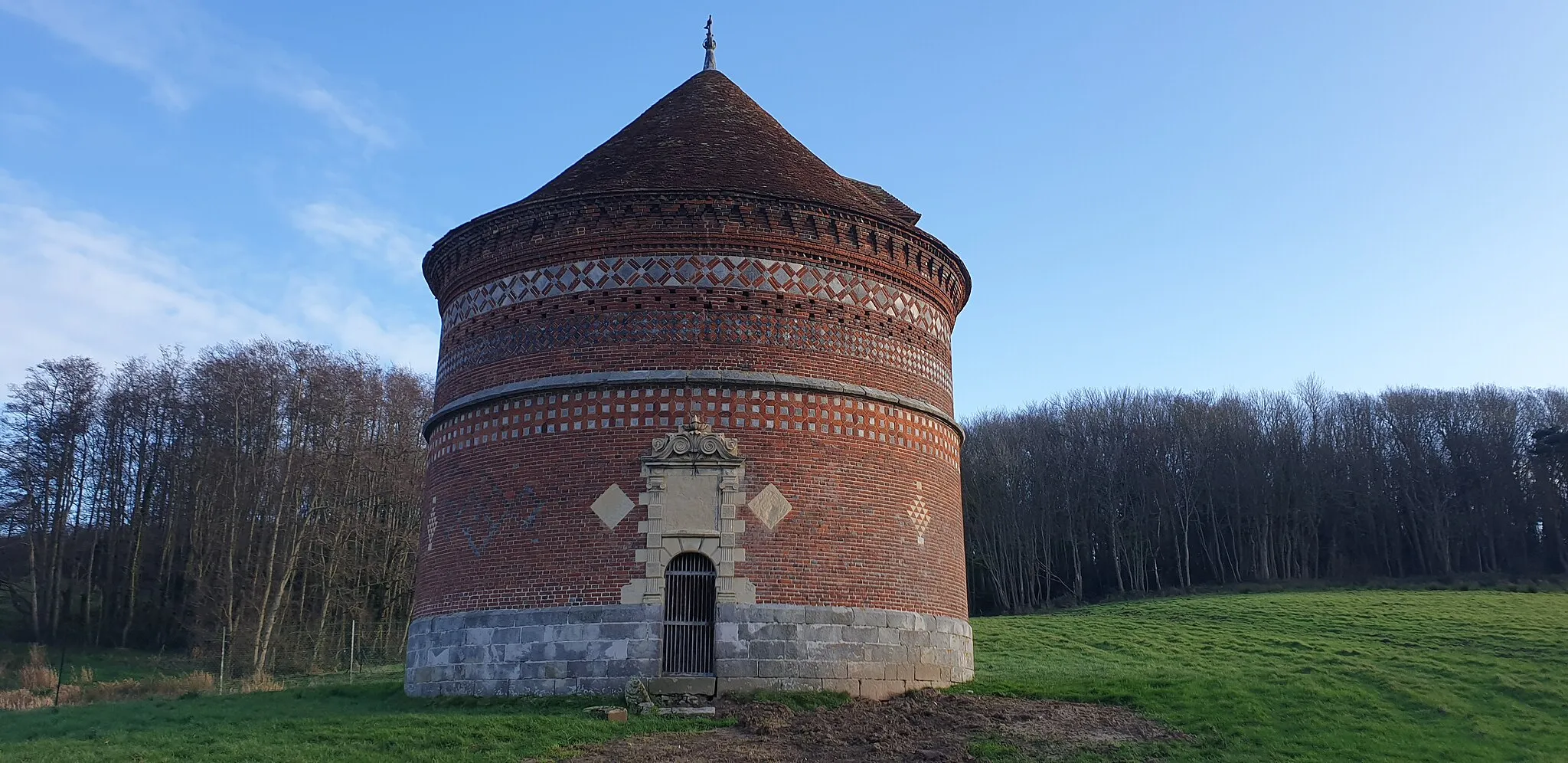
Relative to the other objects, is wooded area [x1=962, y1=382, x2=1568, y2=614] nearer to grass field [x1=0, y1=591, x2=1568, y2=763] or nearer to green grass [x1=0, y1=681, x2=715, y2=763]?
grass field [x1=0, y1=591, x2=1568, y2=763]

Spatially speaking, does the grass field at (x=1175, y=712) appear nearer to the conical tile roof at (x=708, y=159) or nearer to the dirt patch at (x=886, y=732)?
the dirt patch at (x=886, y=732)

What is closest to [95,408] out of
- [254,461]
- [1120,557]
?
[254,461]

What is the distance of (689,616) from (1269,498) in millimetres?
44055

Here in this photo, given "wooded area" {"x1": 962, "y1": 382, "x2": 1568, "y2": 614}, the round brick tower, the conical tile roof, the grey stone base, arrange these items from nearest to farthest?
the grey stone base, the round brick tower, the conical tile roof, "wooded area" {"x1": 962, "y1": 382, "x2": 1568, "y2": 614}

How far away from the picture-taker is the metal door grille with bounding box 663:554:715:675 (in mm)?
14672

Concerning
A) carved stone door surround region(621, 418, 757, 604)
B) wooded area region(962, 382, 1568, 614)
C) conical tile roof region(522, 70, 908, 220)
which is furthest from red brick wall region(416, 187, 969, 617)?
wooded area region(962, 382, 1568, 614)

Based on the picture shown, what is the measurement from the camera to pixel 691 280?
638 inches

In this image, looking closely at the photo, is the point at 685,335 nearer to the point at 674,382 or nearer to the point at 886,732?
the point at 674,382

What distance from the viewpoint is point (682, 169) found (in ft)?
57.0

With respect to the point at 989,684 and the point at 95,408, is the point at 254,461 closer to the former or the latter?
the point at 95,408

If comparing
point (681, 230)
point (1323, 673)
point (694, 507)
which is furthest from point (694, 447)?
point (1323, 673)

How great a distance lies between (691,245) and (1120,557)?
140ft

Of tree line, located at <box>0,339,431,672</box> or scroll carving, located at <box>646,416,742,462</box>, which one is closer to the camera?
scroll carving, located at <box>646,416,742,462</box>

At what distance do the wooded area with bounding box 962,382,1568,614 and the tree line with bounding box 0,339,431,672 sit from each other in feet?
94.0
